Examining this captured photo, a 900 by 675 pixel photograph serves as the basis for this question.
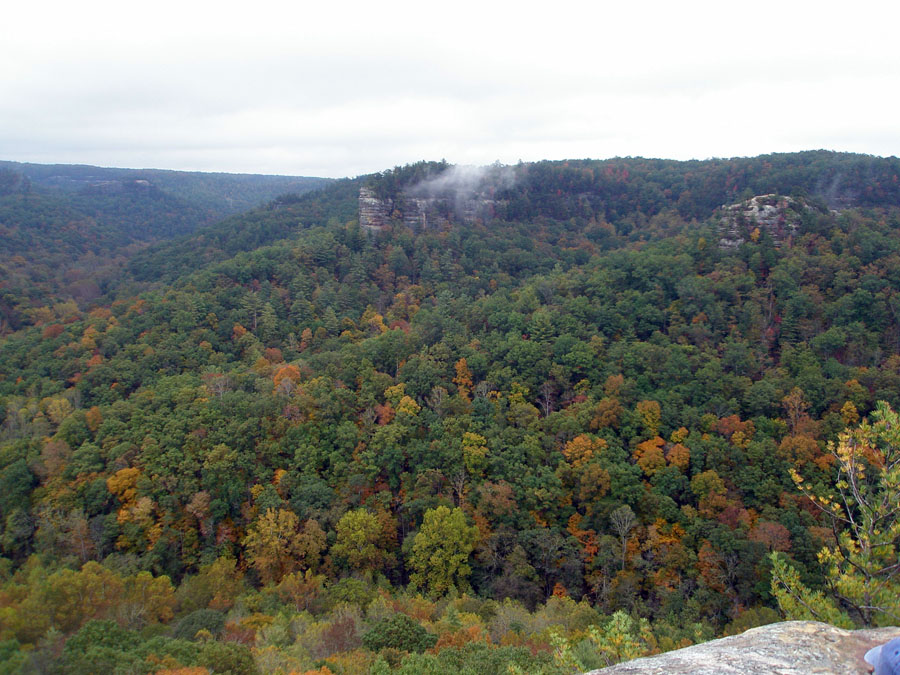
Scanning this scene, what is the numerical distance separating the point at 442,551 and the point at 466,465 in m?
6.56

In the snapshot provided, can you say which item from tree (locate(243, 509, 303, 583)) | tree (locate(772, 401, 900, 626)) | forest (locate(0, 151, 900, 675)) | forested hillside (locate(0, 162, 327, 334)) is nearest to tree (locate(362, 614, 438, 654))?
forest (locate(0, 151, 900, 675))

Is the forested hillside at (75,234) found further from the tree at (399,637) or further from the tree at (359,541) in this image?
the tree at (399,637)

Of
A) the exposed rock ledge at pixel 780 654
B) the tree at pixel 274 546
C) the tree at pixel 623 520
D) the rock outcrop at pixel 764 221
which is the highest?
the rock outcrop at pixel 764 221

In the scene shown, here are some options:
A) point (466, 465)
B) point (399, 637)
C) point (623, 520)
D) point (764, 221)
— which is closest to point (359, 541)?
point (466, 465)

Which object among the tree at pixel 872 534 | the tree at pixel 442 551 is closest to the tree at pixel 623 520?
the tree at pixel 442 551

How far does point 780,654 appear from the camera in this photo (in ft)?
22.5

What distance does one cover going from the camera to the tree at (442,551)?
2881 centimetres

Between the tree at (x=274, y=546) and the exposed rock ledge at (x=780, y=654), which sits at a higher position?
the exposed rock ledge at (x=780, y=654)

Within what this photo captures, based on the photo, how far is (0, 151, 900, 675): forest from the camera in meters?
19.2

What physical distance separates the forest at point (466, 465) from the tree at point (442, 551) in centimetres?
19

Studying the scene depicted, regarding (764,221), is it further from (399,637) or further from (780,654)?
(780,654)

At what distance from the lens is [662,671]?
6.83 meters

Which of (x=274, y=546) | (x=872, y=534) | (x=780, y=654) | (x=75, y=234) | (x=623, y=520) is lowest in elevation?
(x=274, y=546)

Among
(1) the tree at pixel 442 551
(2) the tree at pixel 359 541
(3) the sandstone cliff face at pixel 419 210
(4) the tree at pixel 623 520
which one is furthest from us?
(3) the sandstone cliff face at pixel 419 210
